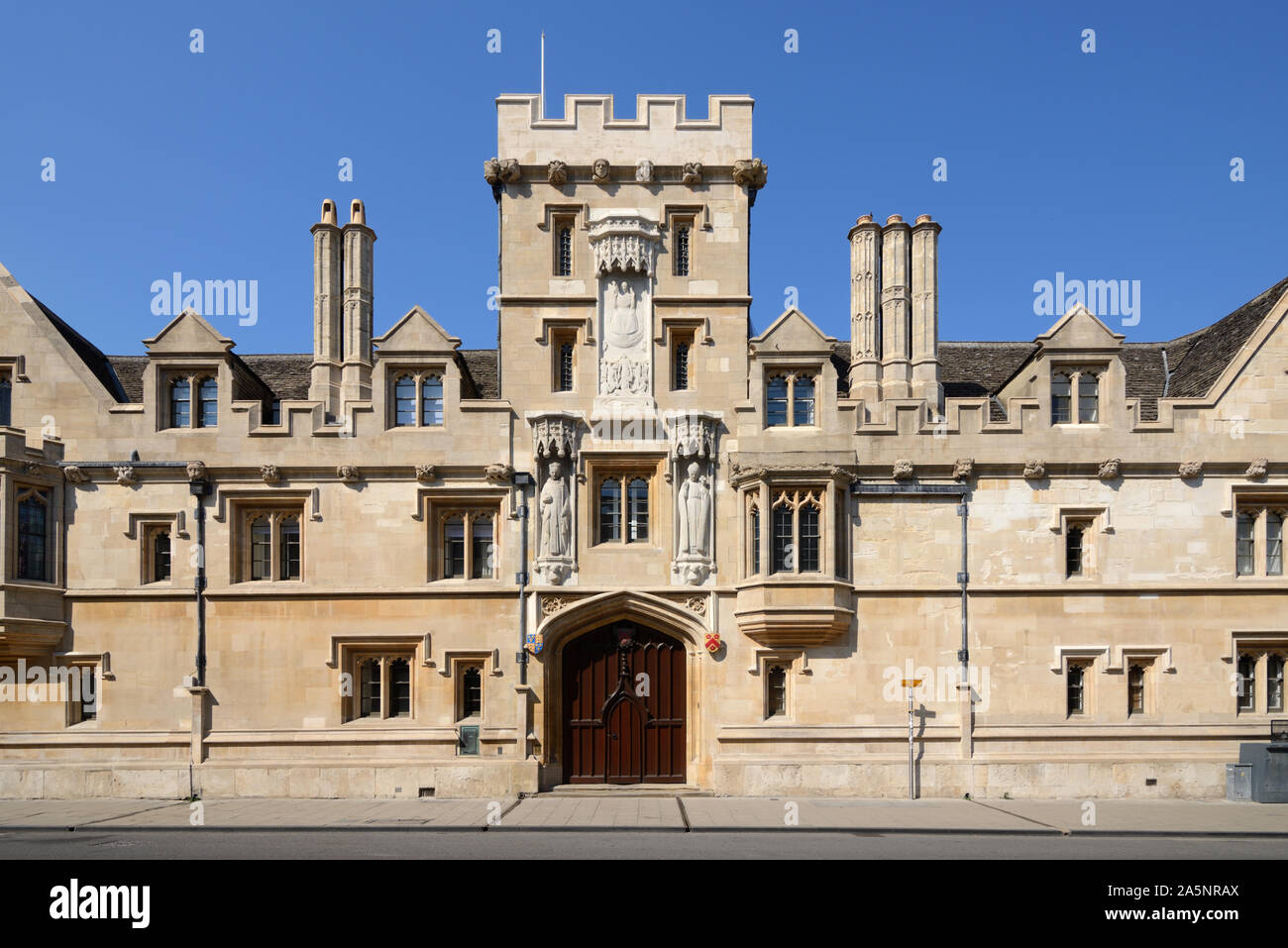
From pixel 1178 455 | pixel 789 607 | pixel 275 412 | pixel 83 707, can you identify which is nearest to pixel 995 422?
pixel 1178 455

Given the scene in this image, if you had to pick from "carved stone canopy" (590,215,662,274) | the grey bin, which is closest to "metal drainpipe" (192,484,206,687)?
"carved stone canopy" (590,215,662,274)

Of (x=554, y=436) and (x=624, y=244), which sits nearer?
(x=554, y=436)

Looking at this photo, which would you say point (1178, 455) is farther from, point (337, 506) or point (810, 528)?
point (337, 506)

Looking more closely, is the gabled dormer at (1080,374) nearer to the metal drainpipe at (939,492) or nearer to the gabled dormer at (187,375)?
the metal drainpipe at (939,492)

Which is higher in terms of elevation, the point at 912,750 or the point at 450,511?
the point at 450,511


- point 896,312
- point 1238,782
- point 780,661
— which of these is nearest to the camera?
point 1238,782

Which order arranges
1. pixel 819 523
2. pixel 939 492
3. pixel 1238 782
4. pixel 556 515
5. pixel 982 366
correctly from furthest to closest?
pixel 982 366, pixel 939 492, pixel 556 515, pixel 819 523, pixel 1238 782

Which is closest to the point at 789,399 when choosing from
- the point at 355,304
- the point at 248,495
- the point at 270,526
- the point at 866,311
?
the point at 866,311

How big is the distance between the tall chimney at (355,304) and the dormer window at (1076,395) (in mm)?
16350

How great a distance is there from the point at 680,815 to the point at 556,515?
735cm

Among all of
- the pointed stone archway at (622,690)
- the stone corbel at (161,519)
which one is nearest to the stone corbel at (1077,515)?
the pointed stone archway at (622,690)

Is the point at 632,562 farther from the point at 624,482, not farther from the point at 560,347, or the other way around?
the point at 560,347

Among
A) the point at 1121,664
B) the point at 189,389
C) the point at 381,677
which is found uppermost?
the point at 189,389

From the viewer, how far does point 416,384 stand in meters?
25.7
